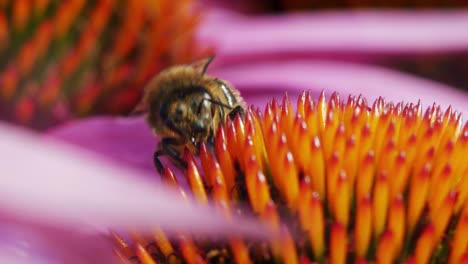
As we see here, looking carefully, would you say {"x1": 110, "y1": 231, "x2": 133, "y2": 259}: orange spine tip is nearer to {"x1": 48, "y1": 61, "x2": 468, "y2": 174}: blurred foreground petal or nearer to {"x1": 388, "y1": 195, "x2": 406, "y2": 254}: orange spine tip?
{"x1": 388, "y1": 195, "x2": 406, "y2": 254}: orange spine tip

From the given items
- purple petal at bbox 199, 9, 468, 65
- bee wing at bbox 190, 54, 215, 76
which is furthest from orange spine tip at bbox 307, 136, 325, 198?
purple petal at bbox 199, 9, 468, 65

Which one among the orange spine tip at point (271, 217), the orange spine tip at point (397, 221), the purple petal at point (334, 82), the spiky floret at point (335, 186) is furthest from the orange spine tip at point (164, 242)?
the purple petal at point (334, 82)

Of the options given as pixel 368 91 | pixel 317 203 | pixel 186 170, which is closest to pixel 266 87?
pixel 368 91

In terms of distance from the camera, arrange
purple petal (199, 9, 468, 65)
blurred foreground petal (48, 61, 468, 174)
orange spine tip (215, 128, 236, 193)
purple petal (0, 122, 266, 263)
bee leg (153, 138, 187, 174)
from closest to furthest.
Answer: purple petal (0, 122, 266, 263)
orange spine tip (215, 128, 236, 193)
bee leg (153, 138, 187, 174)
blurred foreground petal (48, 61, 468, 174)
purple petal (199, 9, 468, 65)

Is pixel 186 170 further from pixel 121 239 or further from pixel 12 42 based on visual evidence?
pixel 12 42

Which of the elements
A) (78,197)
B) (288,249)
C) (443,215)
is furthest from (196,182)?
(78,197)

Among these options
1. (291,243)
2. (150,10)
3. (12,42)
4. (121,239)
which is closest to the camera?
(291,243)
